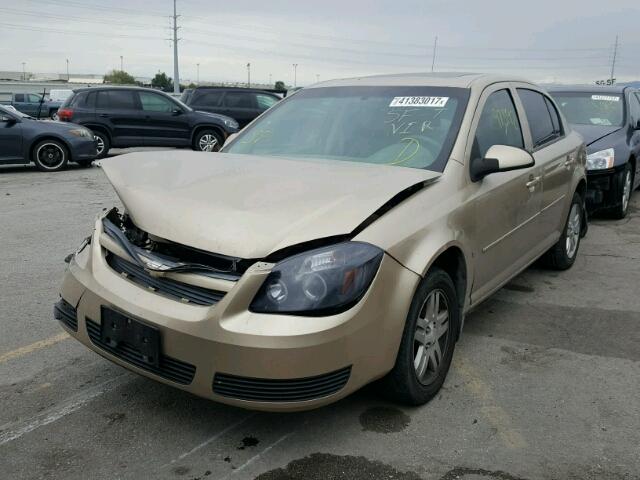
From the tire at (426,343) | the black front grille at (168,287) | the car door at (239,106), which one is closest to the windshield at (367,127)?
the tire at (426,343)

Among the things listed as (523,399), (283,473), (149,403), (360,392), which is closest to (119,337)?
(149,403)

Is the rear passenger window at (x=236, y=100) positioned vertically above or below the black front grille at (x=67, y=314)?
above

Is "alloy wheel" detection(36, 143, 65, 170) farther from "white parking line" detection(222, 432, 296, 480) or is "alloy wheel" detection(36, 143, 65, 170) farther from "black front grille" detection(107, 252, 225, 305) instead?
"white parking line" detection(222, 432, 296, 480)

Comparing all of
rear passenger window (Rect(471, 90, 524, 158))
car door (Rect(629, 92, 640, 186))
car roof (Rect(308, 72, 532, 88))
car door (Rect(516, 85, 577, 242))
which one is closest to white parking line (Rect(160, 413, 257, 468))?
rear passenger window (Rect(471, 90, 524, 158))

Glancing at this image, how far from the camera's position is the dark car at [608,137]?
7.56m

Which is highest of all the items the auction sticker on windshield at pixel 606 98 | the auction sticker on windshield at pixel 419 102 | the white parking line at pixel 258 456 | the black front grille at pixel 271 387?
the auction sticker on windshield at pixel 606 98

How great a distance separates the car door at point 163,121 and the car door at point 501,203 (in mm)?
12004

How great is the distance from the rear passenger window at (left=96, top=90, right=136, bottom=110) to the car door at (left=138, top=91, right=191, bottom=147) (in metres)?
0.23

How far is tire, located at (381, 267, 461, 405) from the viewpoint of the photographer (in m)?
2.90

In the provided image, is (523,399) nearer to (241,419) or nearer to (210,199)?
(241,419)

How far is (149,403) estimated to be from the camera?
317cm

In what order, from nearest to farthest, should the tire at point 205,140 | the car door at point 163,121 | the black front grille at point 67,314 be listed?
the black front grille at point 67,314 < the car door at point 163,121 < the tire at point 205,140

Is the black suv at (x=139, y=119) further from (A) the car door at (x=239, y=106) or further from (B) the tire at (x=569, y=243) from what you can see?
(B) the tire at (x=569, y=243)

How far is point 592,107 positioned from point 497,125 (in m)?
5.30
